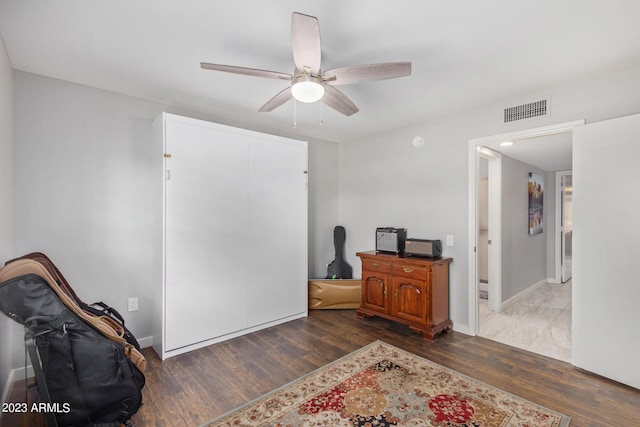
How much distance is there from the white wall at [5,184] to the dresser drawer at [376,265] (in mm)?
3162

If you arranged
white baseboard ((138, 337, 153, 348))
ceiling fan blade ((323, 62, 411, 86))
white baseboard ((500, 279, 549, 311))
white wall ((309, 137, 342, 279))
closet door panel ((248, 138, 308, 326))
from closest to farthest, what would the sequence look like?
ceiling fan blade ((323, 62, 411, 86)), white baseboard ((138, 337, 153, 348)), closet door panel ((248, 138, 308, 326)), white baseboard ((500, 279, 549, 311)), white wall ((309, 137, 342, 279))

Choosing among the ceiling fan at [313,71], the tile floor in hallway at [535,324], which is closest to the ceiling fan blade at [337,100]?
the ceiling fan at [313,71]

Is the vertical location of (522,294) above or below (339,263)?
below

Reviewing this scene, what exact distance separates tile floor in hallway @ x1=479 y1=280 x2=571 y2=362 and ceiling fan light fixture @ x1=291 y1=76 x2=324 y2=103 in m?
3.03

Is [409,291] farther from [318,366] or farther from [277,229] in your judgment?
[277,229]

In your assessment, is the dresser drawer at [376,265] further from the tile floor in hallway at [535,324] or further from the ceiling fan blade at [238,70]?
the ceiling fan blade at [238,70]

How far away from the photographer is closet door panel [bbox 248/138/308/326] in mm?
3262

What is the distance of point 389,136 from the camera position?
3.99 meters

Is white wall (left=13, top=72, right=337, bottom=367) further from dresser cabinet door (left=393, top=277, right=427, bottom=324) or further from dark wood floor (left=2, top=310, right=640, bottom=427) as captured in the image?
dresser cabinet door (left=393, top=277, right=427, bottom=324)

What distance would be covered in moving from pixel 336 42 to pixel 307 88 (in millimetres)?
393

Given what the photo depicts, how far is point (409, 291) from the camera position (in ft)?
10.5

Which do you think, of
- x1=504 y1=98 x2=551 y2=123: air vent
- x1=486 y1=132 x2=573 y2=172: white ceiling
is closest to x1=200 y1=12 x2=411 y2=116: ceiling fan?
x1=504 y1=98 x2=551 y2=123: air vent

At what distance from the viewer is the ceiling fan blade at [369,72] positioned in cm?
175

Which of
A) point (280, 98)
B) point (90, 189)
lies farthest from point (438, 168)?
point (90, 189)
